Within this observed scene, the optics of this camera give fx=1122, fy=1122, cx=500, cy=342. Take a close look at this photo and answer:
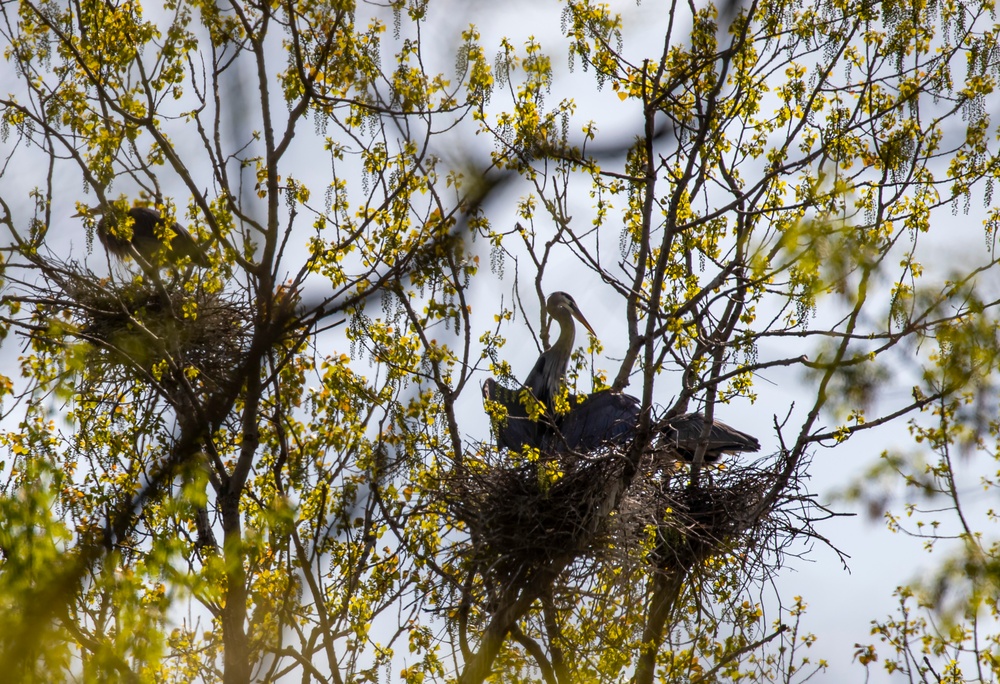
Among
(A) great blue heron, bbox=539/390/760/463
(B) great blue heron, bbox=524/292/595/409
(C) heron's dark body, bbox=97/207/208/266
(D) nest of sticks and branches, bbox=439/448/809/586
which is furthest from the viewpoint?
(C) heron's dark body, bbox=97/207/208/266

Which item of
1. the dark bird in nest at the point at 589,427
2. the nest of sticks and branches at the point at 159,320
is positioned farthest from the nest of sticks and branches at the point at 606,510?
the nest of sticks and branches at the point at 159,320

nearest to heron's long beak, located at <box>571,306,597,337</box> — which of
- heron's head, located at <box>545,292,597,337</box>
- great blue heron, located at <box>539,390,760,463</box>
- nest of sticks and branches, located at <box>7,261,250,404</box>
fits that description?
heron's head, located at <box>545,292,597,337</box>

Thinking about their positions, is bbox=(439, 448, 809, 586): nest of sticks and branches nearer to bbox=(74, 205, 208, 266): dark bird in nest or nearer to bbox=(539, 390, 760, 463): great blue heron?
bbox=(539, 390, 760, 463): great blue heron

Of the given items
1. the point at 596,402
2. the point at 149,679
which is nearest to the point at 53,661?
the point at 149,679

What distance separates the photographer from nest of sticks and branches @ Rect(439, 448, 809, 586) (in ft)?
22.2

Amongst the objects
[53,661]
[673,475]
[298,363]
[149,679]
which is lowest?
[53,661]

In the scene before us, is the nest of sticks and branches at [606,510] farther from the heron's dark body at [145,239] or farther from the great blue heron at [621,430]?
the heron's dark body at [145,239]

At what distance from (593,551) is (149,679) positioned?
3.07 meters

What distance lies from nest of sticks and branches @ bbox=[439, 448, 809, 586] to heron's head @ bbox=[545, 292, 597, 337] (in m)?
3.30

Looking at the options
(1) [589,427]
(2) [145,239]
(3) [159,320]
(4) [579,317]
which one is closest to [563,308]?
(4) [579,317]

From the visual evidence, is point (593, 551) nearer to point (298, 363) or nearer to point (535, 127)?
point (535, 127)

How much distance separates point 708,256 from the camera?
7723 millimetres

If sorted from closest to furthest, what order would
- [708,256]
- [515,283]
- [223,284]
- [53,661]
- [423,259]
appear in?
[423,259] < [53,661] < [515,283] < [708,256] < [223,284]

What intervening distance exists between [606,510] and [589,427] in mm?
2362
